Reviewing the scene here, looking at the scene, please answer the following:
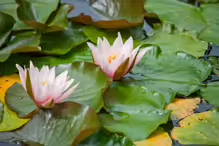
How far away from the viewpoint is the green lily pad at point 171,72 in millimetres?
1299

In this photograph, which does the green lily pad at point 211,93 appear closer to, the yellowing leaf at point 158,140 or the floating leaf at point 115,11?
the yellowing leaf at point 158,140

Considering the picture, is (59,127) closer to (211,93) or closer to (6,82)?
(6,82)

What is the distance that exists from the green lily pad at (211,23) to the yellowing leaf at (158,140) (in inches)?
20.8

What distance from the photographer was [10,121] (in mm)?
1117

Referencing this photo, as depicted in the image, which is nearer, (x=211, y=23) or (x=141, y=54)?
(x=141, y=54)

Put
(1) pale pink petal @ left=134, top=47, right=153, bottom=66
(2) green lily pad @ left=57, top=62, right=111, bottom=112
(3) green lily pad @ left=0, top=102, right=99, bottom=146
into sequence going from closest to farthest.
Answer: (3) green lily pad @ left=0, top=102, right=99, bottom=146, (2) green lily pad @ left=57, top=62, right=111, bottom=112, (1) pale pink petal @ left=134, top=47, right=153, bottom=66

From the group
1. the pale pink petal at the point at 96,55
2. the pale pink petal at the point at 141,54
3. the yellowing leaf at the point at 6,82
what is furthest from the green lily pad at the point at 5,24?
the pale pink petal at the point at 141,54

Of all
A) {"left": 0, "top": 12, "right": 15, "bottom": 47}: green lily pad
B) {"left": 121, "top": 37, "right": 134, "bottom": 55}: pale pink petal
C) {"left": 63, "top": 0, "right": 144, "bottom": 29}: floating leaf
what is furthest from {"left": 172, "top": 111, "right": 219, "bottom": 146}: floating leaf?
{"left": 0, "top": 12, "right": 15, "bottom": 47}: green lily pad

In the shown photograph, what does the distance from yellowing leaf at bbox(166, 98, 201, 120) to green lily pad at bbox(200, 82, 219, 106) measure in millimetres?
27

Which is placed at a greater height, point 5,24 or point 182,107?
point 5,24

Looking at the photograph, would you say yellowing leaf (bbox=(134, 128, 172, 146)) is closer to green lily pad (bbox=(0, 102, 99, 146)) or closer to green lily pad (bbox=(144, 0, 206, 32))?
green lily pad (bbox=(0, 102, 99, 146))

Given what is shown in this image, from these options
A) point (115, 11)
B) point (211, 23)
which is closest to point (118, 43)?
point (115, 11)

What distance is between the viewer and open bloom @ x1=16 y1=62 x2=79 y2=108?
3.62 feet

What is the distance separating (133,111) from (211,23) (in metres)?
0.61
